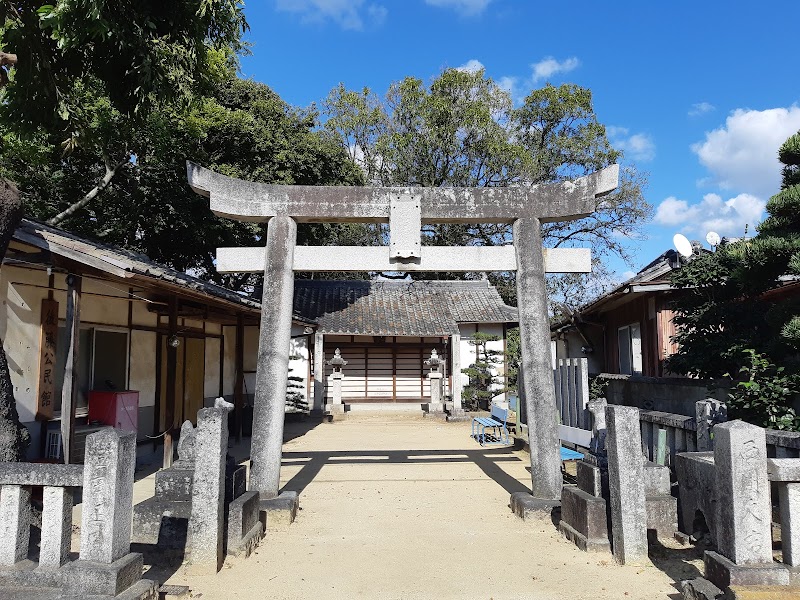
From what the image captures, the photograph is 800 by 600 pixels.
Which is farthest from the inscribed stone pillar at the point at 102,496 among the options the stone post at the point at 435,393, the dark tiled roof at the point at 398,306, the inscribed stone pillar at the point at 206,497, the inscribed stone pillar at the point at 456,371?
the stone post at the point at 435,393

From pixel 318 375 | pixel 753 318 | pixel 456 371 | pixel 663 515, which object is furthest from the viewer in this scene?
pixel 318 375

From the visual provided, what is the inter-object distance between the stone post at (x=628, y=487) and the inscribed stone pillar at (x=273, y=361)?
13.2ft

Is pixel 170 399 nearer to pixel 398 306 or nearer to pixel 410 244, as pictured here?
pixel 410 244

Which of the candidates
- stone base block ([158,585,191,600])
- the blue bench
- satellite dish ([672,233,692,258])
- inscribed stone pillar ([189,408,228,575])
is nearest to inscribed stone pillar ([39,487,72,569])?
stone base block ([158,585,191,600])

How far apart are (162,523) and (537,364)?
4.78 m

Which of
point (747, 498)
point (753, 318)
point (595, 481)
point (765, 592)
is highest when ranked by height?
point (753, 318)

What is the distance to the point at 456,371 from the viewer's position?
21.9m

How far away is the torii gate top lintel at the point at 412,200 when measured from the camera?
8016mm

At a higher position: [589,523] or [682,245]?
[682,245]

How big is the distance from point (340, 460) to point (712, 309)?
287 inches

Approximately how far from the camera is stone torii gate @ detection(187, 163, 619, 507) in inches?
307

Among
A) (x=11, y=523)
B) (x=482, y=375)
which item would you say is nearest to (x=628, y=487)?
(x=11, y=523)

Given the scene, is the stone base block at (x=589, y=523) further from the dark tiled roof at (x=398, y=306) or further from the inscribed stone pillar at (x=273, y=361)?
the dark tiled roof at (x=398, y=306)

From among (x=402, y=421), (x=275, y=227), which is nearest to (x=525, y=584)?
(x=275, y=227)
